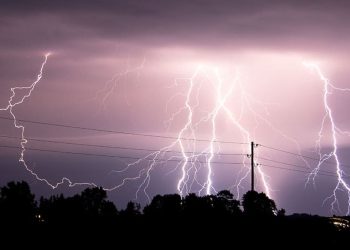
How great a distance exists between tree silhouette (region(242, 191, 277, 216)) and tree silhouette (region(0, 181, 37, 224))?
14342 millimetres

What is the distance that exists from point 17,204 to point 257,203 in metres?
17.1

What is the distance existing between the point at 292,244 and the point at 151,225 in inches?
241

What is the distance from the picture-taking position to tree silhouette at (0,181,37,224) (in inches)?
1159

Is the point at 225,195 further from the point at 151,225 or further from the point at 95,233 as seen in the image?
the point at 95,233

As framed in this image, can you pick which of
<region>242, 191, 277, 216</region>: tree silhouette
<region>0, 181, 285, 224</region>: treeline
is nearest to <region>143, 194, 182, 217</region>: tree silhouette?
<region>0, 181, 285, 224</region>: treeline

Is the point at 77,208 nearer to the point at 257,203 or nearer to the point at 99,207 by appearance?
the point at 99,207

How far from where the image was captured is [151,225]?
29.5m

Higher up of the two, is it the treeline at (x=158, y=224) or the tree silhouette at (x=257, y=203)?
the tree silhouette at (x=257, y=203)

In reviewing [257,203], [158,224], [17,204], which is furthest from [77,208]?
[257,203]

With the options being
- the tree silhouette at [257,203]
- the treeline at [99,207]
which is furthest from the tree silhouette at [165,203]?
the tree silhouette at [257,203]

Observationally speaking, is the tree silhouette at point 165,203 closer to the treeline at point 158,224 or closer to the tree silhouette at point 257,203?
the treeline at point 158,224

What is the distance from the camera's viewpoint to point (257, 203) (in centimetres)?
4512

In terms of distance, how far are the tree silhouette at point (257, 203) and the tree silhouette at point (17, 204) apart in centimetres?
1434

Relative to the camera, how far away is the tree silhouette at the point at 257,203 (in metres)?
44.3
